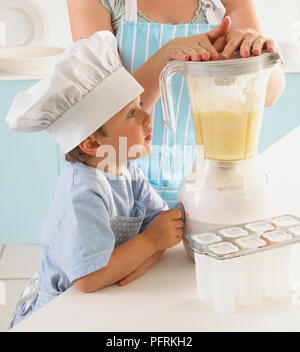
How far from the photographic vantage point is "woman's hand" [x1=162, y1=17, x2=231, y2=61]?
78 cm

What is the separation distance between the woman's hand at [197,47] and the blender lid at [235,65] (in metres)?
0.02

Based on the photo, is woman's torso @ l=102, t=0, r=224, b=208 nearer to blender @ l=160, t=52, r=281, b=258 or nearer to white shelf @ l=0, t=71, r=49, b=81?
blender @ l=160, t=52, r=281, b=258

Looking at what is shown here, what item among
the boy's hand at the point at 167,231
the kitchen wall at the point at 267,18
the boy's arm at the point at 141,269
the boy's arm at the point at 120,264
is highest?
the kitchen wall at the point at 267,18

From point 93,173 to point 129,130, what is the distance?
92 mm

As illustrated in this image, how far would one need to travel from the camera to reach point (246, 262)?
67cm

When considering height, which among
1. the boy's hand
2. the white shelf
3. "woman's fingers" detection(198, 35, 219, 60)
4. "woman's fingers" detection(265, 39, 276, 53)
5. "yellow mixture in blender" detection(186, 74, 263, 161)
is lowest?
the white shelf

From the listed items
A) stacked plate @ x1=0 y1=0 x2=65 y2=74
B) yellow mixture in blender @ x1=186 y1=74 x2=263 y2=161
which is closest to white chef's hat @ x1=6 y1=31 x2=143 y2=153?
yellow mixture in blender @ x1=186 y1=74 x2=263 y2=161

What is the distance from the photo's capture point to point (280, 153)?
126 centimetres

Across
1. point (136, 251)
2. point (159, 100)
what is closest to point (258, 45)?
point (136, 251)

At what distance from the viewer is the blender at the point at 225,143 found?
753mm

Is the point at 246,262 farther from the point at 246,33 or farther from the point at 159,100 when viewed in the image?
the point at 159,100

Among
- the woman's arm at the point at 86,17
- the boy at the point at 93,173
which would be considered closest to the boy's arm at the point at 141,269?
the boy at the point at 93,173

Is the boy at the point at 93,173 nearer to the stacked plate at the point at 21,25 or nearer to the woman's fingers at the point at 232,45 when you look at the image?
the woman's fingers at the point at 232,45

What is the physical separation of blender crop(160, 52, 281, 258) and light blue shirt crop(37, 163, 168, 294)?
0.12m
